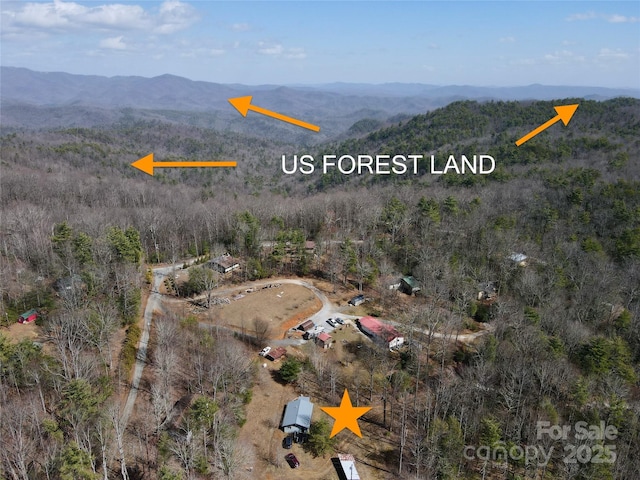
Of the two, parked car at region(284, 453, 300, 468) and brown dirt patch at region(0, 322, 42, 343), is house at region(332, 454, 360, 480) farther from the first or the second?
brown dirt patch at region(0, 322, 42, 343)

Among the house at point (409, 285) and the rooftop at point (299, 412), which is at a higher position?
the house at point (409, 285)

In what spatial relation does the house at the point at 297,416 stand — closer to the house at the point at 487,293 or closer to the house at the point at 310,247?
the house at the point at 487,293

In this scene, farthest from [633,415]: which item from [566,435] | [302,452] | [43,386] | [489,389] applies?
[43,386]

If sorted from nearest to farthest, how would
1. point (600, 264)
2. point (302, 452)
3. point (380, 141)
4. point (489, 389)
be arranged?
point (302, 452) < point (489, 389) < point (600, 264) < point (380, 141)

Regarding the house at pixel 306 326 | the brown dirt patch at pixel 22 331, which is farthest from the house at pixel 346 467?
the brown dirt patch at pixel 22 331

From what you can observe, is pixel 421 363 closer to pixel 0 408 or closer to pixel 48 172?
pixel 0 408

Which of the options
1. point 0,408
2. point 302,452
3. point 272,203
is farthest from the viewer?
point 272,203
